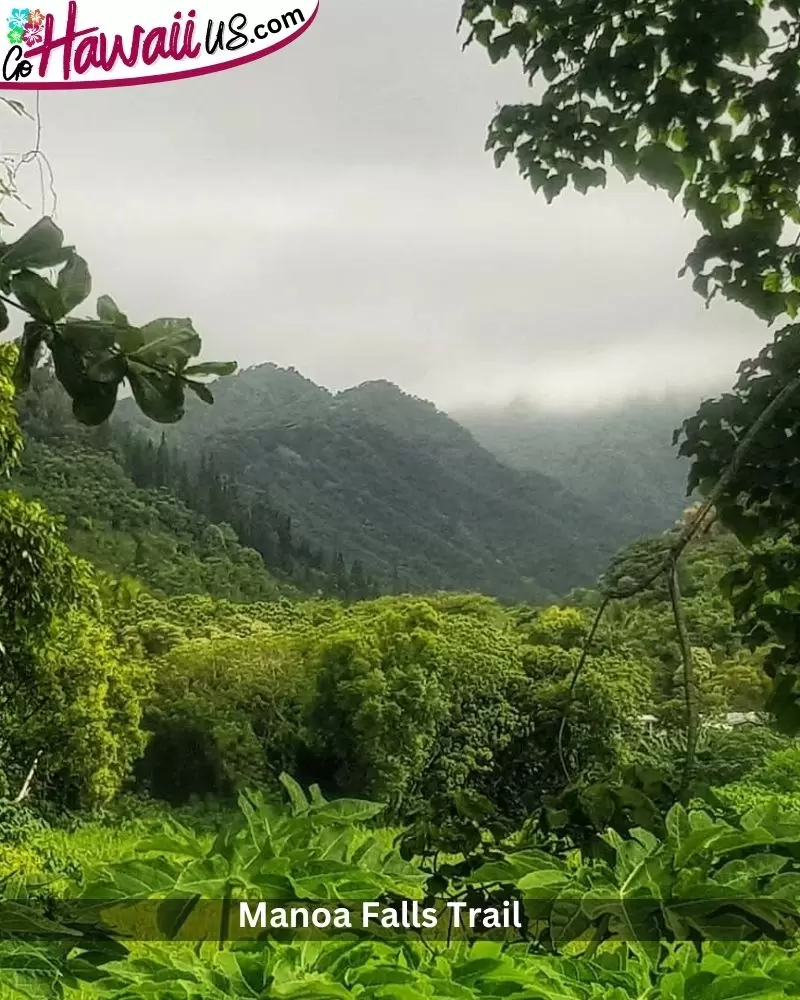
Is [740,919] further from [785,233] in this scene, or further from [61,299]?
[785,233]

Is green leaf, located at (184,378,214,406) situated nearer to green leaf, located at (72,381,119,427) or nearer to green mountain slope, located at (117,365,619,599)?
green leaf, located at (72,381,119,427)

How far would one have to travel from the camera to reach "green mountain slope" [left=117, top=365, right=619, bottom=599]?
1.19 meters

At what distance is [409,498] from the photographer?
1.23 m

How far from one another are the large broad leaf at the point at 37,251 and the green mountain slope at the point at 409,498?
0.70 metres

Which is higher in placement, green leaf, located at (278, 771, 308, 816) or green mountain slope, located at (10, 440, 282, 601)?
green mountain slope, located at (10, 440, 282, 601)

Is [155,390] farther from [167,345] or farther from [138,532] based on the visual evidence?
[138,532]

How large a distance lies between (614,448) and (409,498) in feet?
0.79

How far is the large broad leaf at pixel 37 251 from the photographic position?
465 mm

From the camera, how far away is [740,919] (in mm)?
703

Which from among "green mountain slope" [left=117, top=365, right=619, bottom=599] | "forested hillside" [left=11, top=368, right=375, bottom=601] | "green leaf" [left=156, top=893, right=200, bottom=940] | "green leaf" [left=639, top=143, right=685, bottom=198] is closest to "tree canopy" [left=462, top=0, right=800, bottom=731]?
"green leaf" [left=639, top=143, right=685, bottom=198]

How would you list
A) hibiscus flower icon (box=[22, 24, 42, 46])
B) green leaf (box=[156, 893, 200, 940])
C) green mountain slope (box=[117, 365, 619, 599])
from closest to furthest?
green leaf (box=[156, 893, 200, 940]) → hibiscus flower icon (box=[22, 24, 42, 46]) → green mountain slope (box=[117, 365, 619, 599])

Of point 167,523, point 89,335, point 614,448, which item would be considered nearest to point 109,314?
point 89,335

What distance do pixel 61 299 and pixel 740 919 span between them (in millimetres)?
567

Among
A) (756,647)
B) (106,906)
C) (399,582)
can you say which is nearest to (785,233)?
(756,647)
